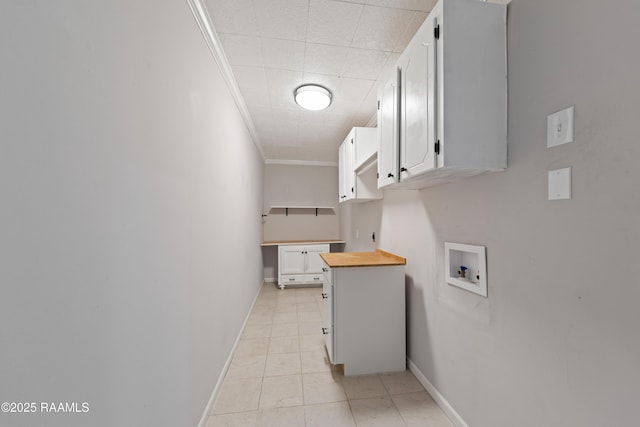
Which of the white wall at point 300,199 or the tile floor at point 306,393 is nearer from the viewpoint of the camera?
the tile floor at point 306,393

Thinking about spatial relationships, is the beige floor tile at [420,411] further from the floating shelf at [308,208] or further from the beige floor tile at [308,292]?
the floating shelf at [308,208]

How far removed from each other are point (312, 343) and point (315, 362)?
1.08 feet

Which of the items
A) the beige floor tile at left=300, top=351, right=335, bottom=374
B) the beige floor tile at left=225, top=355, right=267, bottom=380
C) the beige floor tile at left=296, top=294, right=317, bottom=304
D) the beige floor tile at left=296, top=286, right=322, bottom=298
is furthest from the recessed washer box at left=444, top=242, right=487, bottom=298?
the beige floor tile at left=296, top=286, right=322, bottom=298

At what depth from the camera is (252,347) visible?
240 cm

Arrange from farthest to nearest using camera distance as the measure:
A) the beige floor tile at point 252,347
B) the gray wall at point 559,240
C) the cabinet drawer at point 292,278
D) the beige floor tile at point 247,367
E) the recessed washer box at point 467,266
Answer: the cabinet drawer at point 292,278 → the beige floor tile at point 252,347 → the beige floor tile at point 247,367 → the recessed washer box at point 467,266 → the gray wall at point 559,240

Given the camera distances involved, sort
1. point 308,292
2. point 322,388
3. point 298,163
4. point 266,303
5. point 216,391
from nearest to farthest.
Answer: point 216,391
point 322,388
point 266,303
point 308,292
point 298,163

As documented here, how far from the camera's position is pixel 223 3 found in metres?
1.42

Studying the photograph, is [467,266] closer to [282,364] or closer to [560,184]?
[560,184]

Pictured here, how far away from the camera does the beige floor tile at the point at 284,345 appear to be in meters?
2.36

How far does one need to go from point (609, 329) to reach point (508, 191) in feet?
1.99

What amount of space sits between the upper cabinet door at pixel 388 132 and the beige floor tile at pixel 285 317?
2.13 meters

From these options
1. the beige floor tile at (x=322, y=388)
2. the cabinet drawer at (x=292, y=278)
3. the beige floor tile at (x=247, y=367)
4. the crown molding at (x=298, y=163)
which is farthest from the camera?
the crown molding at (x=298, y=163)

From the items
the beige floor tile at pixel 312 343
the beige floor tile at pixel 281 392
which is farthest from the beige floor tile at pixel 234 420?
the beige floor tile at pixel 312 343

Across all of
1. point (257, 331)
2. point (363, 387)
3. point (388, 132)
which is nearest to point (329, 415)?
point (363, 387)
